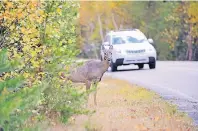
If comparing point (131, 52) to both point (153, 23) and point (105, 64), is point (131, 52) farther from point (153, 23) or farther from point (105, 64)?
point (153, 23)

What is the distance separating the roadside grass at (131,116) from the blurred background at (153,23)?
40.4 m

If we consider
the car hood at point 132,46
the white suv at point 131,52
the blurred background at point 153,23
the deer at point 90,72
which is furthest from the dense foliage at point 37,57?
the blurred background at point 153,23

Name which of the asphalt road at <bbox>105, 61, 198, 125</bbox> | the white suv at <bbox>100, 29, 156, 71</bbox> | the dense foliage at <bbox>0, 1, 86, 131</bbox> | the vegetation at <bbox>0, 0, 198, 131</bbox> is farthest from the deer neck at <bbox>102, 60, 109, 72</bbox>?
the white suv at <bbox>100, 29, 156, 71</bbox>

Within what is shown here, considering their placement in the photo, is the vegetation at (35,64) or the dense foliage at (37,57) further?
the dense foliage at (37,57)

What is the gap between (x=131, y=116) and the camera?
1259 cm

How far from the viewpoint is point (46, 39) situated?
11.6 meters

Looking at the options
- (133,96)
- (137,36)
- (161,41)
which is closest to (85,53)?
(161,41)

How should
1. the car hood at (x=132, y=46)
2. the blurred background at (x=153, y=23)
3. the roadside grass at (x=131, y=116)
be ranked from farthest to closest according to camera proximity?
the blurred background at (x=153, y=23) < the car hood at (x=132, y=46) < the roadside grass at (x=131, y=116)

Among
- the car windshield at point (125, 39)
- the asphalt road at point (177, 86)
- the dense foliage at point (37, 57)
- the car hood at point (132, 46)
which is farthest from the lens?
the car windshield at point (125, 39)

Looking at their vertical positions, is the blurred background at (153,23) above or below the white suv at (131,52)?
below

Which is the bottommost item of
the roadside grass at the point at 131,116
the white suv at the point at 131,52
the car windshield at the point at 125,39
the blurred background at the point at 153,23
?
the blurred background at the point at 153,23

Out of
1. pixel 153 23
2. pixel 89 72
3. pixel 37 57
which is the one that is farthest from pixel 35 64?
pixel 153 23

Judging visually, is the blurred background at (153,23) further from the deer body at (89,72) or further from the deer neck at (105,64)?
the deer body at (89,72)

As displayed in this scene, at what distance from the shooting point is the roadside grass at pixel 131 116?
11084 millimetres
